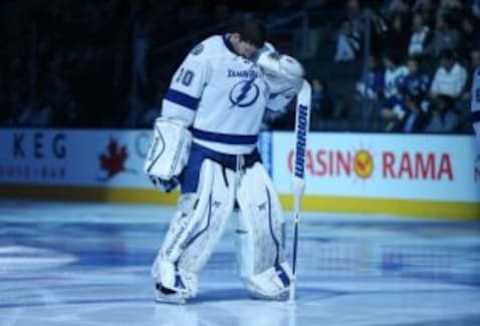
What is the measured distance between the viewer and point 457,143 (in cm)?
1795

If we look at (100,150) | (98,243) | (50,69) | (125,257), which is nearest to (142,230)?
(98,243)

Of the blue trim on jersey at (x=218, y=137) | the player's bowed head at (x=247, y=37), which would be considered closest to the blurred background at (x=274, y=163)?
the blue trim on jersey at (x=218, y=137)

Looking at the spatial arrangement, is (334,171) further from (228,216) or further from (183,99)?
(183,99)

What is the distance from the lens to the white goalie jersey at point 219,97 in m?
8.87

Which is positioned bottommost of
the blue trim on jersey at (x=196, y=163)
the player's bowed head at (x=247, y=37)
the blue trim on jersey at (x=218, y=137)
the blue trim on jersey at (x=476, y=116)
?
the blue trim on jersey at (x=196, y=163)

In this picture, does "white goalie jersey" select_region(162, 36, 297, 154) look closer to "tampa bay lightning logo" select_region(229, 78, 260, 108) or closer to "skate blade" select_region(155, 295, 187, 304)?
"tampa bay lightning logo" select_region(229, 78, 260, 108)

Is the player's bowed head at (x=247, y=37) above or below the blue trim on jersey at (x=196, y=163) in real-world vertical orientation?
above

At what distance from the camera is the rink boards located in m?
18.0

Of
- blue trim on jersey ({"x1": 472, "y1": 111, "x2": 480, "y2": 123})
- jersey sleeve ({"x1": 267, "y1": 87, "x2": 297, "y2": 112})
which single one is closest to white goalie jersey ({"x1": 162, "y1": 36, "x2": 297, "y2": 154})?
jersey sleeve ({"x1": 267, "y1": 87, "x2": 297, "y2": 112})

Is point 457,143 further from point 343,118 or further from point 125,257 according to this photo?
point 125,257

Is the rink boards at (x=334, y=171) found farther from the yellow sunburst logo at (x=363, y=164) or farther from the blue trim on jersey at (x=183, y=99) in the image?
the blue trim on jersey at (x=183, y=99)

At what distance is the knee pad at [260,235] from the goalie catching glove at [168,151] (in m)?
0.48

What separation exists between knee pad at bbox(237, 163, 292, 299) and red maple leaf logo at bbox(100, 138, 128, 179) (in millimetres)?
12146

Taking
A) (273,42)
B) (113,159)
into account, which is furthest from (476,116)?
(113,159)
